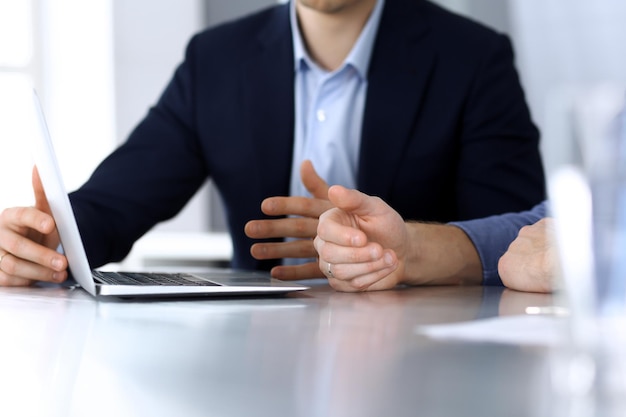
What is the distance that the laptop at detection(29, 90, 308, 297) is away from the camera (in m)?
1.01

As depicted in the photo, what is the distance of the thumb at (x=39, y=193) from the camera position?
4.49 ft

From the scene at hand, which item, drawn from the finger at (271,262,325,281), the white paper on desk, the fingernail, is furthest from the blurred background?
the white paper on desk

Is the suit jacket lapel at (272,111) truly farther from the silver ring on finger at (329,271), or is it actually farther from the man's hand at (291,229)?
the silver ring on finger at (329,271)

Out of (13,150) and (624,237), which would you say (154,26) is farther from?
(624,237)

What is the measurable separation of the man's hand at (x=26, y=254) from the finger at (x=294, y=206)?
336 mm

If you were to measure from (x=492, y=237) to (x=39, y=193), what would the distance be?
0.73m

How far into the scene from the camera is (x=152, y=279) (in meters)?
1.16

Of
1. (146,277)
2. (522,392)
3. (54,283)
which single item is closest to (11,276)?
(54,283)

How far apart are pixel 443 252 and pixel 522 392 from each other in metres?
0.83

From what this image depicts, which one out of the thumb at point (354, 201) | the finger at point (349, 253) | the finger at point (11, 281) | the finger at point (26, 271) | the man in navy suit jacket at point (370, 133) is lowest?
the finger at point (11, 281)

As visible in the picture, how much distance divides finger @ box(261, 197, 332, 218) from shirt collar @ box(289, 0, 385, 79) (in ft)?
1.89

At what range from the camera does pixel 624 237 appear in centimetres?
56

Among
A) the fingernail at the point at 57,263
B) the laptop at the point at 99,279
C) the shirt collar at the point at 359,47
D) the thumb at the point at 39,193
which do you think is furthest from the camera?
the shirt collar at the point at 359,47

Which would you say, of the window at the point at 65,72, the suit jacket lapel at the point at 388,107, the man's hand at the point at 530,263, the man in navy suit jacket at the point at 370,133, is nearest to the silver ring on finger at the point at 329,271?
the man's hand at the point at 530,263
